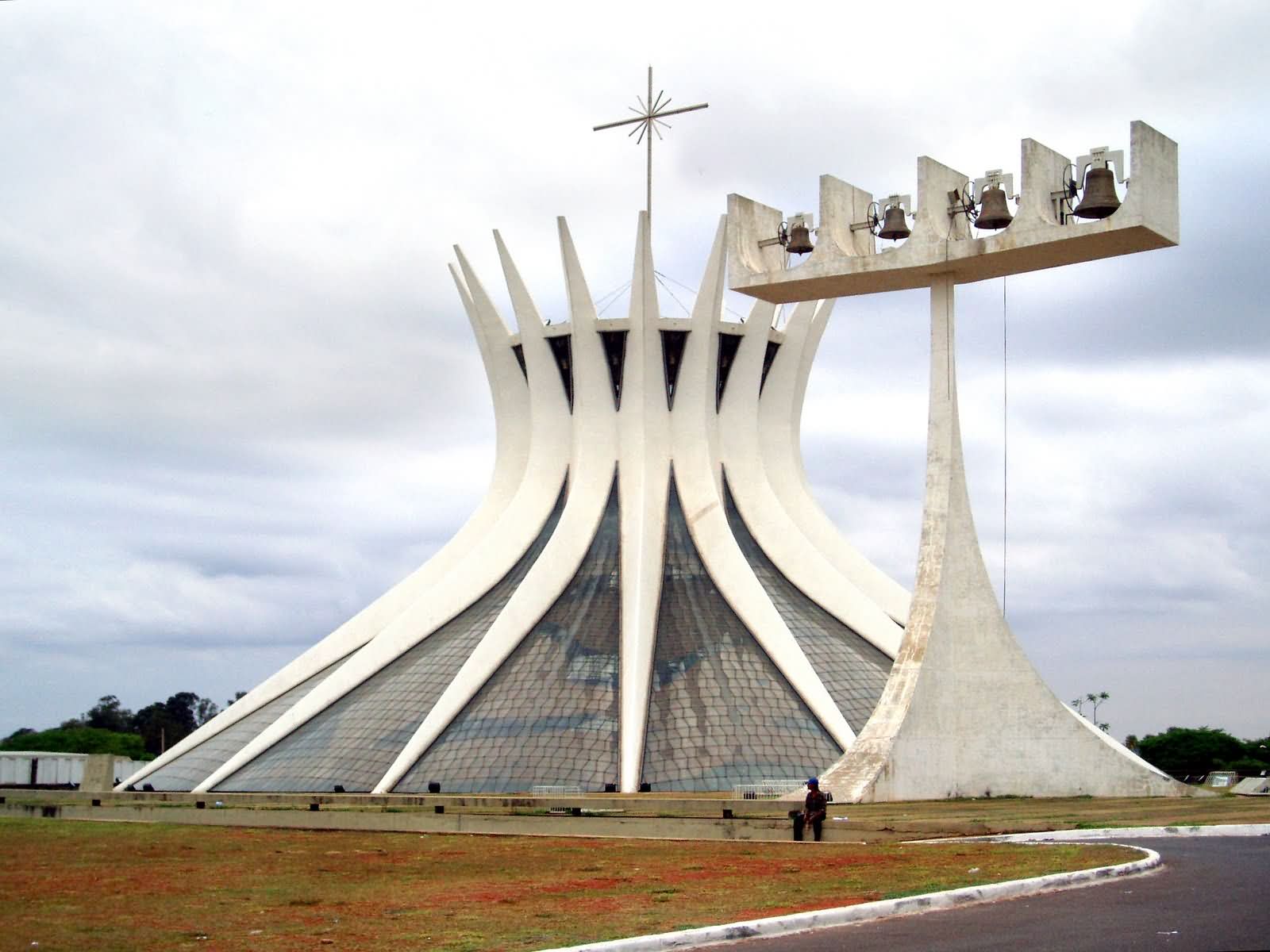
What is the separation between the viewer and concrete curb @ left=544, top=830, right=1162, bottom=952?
8.73m

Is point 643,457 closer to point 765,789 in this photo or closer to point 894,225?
point 765,789

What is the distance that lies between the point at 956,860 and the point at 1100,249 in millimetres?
12679

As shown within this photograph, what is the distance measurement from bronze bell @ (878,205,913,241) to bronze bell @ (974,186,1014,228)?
135 cm

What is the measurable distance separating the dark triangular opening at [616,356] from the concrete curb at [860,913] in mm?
23584

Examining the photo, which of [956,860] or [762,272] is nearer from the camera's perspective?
[956,860]

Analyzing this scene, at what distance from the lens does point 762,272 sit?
979 inches

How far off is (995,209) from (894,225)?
1.65 metres

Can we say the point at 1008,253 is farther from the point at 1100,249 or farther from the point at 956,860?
the point at 956,860

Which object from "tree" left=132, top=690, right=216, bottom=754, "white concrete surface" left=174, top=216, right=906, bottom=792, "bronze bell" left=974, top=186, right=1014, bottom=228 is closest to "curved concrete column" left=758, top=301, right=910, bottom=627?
"white concrete surface" left=174, top=216, right=906, bottom=792

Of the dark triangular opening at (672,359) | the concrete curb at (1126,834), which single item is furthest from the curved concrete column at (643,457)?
the concrete curb at (1126,834)

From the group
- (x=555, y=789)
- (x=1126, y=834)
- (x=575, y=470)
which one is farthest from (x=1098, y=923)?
(x=575, y=470)

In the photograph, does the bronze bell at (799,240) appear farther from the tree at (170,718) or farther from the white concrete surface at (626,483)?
the tree at (170,718)

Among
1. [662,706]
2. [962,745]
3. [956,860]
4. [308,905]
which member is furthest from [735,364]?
[308,905]

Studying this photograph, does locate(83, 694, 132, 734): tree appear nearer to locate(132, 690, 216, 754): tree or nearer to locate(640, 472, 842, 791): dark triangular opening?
locate(132, 690, 216, 754): tree
